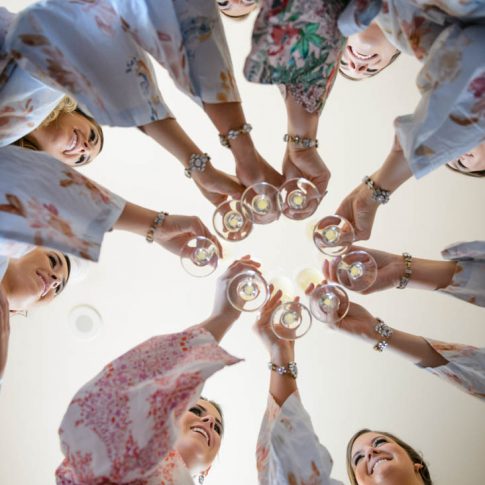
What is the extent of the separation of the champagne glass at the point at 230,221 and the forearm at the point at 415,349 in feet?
1.52

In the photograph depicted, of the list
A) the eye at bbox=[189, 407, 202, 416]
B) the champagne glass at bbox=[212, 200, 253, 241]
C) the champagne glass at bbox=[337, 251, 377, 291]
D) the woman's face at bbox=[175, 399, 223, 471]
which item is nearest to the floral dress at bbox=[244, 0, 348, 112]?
the champagne glass at bbox=[212, 200, 253, 241]

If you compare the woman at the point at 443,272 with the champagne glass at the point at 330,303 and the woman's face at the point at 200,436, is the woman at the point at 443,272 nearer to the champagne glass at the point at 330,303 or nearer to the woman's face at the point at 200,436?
the champagne glass at the point at 330,303

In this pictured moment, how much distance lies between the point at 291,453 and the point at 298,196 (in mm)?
569

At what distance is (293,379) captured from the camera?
1244 mm

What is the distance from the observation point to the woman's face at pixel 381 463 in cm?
147

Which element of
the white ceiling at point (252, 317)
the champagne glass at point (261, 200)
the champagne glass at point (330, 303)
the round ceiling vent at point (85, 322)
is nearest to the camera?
the champagne glass at point (261, 200)

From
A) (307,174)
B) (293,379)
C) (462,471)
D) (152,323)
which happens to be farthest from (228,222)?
(462,471)

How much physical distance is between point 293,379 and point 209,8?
0.85m

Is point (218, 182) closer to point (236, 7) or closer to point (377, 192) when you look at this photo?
point (377, 192)

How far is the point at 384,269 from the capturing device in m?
1.26

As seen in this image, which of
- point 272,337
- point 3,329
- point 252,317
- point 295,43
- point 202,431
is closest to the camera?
point 295,43

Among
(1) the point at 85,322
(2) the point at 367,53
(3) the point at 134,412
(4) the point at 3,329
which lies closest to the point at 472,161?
(2) the point at 367,53

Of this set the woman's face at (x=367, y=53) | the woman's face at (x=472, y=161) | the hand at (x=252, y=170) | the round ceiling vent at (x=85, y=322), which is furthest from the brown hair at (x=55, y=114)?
the woman's face at (x=472, y=161)

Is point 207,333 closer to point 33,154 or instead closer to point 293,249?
point 33,154
